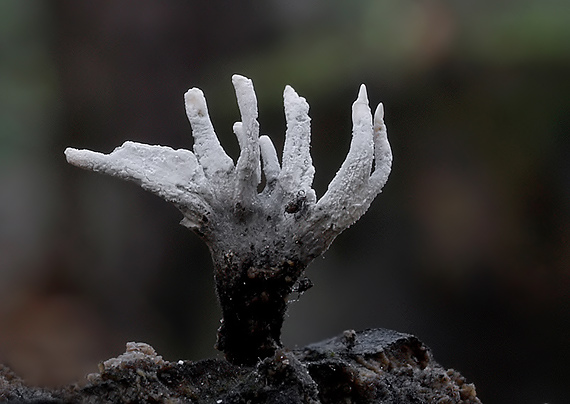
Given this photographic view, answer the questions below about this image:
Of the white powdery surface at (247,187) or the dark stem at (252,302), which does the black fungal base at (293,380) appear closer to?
the dark stem at (252,302)

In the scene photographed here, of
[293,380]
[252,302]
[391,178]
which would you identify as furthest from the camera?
[391,178]

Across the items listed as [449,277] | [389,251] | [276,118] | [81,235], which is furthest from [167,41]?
[449,277]

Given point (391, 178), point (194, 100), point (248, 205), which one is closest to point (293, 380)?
point (248, 205)

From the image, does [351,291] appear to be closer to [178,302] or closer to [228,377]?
[178,302]

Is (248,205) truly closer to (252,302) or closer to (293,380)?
(252,302)

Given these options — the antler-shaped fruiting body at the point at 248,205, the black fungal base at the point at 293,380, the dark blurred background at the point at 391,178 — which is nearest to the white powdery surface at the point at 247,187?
the antler-shaped fruiting body at the point at 248,205

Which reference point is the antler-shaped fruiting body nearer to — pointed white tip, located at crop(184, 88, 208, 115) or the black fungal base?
pointed white tip, located at crop(184, 88, 208, 115)
